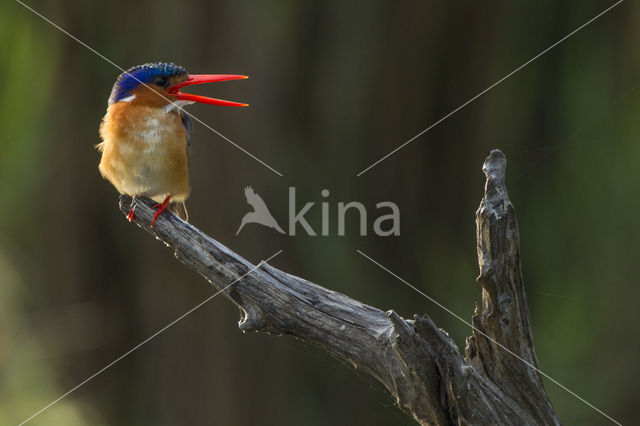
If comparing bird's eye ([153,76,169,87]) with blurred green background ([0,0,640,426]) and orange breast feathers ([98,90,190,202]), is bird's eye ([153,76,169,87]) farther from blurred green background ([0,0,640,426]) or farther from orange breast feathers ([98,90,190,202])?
blurred green background ([0,0,640,426])

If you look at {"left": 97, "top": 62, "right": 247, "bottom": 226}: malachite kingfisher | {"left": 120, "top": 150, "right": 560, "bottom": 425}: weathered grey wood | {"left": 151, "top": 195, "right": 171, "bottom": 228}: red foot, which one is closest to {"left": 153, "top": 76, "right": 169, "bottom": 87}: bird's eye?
{"left": 97, "top": 62, "right": 247, "bottom": 226}: malachite kingfisher

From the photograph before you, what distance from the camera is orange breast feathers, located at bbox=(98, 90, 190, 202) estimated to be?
152cm

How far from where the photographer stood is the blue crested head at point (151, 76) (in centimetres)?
158

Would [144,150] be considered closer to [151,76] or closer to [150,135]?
[150,135]

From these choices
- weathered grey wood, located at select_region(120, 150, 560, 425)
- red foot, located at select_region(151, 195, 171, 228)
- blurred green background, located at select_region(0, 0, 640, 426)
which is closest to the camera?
weathered grey wood, located at select_region(120, 150, 560, 425)

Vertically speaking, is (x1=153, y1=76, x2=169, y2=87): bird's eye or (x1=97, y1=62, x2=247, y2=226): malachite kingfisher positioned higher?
(x1=153, y1=76, x2=169, y2=87): bird's eye

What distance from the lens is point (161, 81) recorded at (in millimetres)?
1592

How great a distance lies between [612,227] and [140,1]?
70.7 inches

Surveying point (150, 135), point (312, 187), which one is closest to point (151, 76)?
point (150, 135)

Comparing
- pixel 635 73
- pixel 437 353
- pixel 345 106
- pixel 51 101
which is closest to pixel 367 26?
pixel 345 106

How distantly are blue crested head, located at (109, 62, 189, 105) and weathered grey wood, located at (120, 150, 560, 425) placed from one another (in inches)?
15.3

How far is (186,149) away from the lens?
1.67 m

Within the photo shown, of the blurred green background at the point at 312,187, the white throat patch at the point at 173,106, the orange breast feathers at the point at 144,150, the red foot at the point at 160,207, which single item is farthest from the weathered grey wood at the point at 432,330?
the blurred green background at the point at 312,187

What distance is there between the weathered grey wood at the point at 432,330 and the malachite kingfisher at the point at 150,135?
0.74 ft
